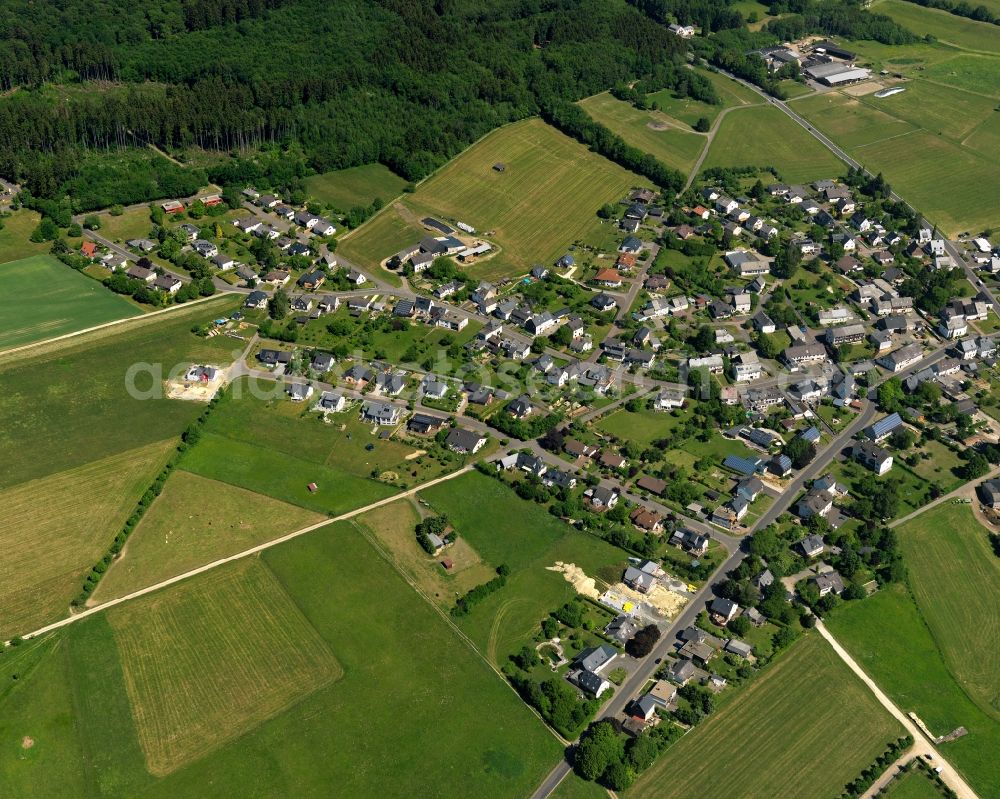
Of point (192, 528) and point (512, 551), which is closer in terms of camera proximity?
point (512, 551)

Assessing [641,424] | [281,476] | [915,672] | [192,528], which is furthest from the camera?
[641,424]

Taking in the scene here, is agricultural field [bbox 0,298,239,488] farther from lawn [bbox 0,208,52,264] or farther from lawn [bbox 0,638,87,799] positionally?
lawn [bbox 0,638,87,799]

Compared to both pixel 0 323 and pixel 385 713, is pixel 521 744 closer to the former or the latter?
pixel 385 713

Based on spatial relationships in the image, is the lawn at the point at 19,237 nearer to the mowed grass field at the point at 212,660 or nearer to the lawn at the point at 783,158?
the mowed grass field at the point at 212,660

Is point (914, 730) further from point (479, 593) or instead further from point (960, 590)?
point (479, 593)

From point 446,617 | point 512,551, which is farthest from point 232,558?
point 512,551

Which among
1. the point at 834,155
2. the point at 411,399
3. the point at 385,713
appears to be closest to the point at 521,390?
the point at 411,399

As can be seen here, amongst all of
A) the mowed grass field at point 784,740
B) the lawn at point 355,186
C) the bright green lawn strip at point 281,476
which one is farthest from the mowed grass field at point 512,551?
the lawn at point 355,186
